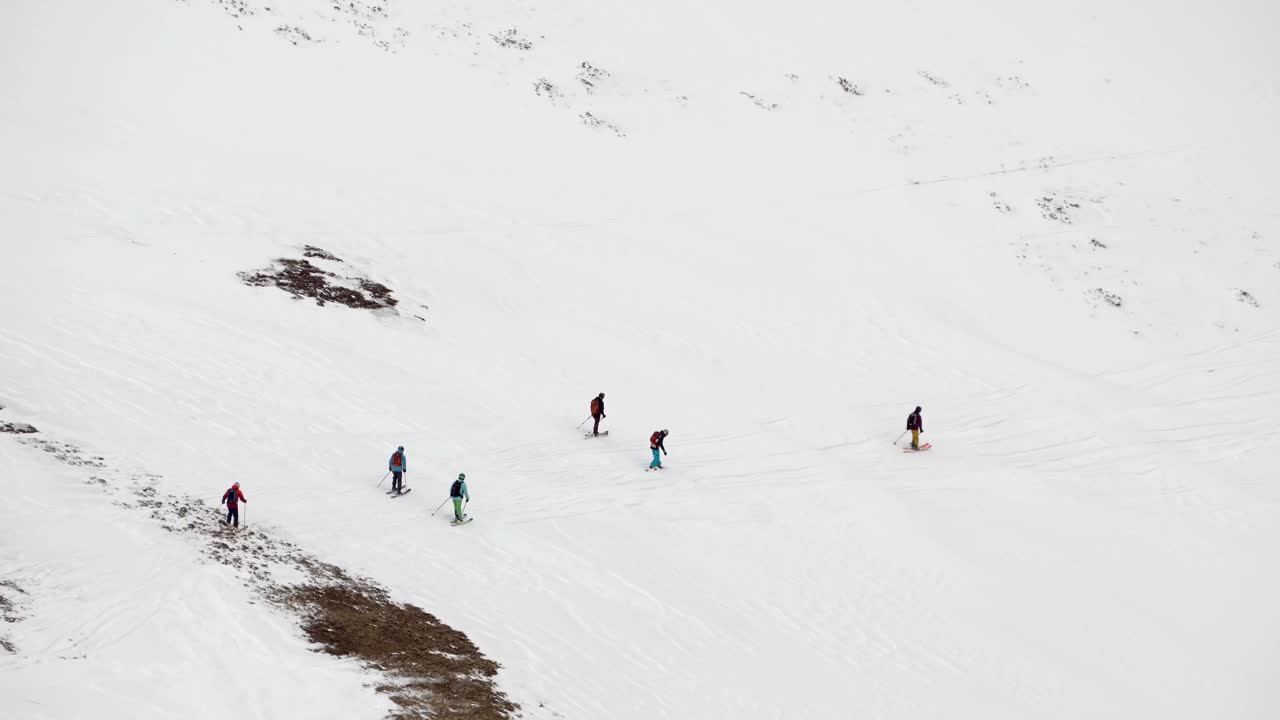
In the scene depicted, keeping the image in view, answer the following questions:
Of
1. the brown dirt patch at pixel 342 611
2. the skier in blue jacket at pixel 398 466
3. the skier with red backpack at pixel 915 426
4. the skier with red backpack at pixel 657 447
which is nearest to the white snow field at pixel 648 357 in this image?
the brown dirt patch at pixel 342 611

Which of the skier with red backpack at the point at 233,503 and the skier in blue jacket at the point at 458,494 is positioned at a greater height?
the skier in blue jacket at the point at 458,494

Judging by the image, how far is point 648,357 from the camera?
26.2m

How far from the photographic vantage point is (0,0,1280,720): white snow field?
1406 centimetres

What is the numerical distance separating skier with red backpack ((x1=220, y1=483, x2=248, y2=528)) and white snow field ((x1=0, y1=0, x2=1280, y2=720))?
29 centimetres

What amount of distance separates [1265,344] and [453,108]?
32169 millimetres


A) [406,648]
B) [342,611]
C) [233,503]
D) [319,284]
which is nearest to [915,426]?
[406,648]

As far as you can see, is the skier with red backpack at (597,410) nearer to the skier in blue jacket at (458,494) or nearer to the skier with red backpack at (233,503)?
the skier in blue jacket at (458,494)

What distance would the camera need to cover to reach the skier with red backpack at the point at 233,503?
13.8 m

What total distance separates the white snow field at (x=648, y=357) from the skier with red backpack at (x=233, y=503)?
0.95ft

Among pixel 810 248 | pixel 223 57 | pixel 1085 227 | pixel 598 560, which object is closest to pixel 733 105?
pixel 810 248

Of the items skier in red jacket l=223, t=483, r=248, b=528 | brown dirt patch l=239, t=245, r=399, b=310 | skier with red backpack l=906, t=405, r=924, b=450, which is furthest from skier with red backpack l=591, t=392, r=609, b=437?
skier in red jacket l=223, t=483, r=248, b=528

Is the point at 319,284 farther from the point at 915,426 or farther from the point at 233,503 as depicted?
the point at 915,426

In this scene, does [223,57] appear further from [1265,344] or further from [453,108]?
[1265,344]

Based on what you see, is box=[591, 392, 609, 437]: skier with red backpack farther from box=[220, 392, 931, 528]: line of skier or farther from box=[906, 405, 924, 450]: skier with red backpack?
box=[906, 405, 924, 450]: skier with red backpack
